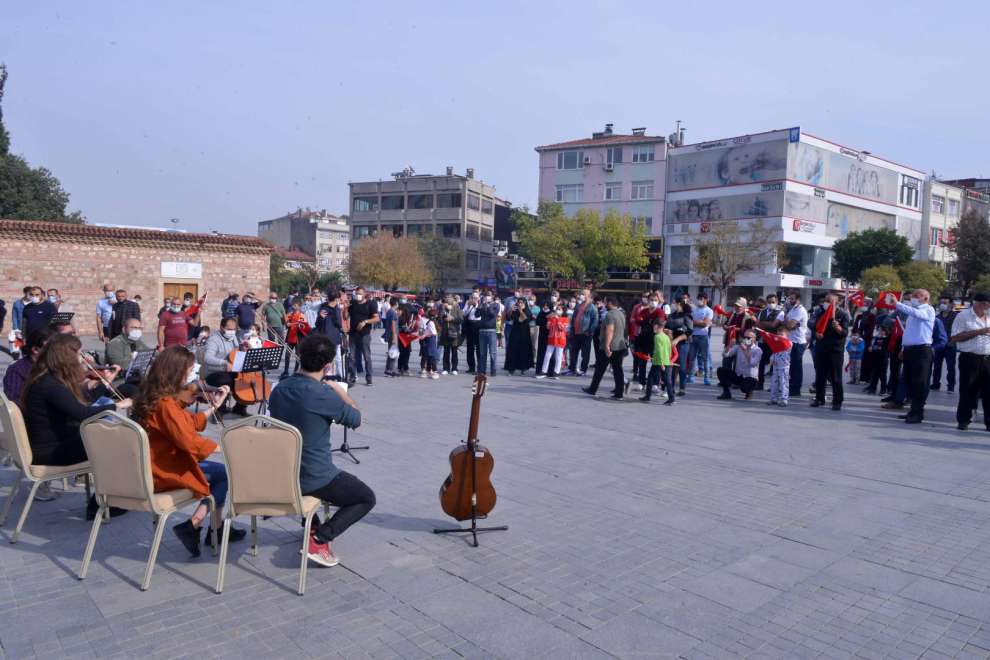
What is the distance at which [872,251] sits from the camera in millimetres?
45406

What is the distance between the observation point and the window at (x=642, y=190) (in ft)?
168

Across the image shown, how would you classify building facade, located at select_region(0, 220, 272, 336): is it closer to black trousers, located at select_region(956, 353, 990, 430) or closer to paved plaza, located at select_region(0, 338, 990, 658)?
paved plaza, located at select_region(0, 338, 990, 658)

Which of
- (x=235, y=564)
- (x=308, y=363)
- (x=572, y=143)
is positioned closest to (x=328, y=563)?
(x=235, y=564)

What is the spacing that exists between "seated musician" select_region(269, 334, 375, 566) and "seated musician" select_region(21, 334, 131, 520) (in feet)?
5.35

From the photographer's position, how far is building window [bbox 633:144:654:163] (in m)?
50.9

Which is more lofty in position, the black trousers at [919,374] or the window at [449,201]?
the window at [449,201]

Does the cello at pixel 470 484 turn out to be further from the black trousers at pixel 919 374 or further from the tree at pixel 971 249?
the tree at pixel 971 249

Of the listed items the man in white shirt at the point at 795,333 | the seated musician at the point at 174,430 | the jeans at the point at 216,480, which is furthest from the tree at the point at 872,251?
the seated musician at the point at 174,430

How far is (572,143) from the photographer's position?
54.6 meters

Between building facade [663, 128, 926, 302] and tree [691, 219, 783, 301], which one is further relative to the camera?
building facade [663, 128, 926, 302]

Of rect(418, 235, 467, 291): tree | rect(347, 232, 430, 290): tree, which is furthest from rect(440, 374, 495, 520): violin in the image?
rect(418, 235, 467, 291): tree

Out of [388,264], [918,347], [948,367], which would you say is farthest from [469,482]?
[388,264]

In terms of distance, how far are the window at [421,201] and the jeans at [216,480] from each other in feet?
213

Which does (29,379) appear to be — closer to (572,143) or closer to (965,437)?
(965,437)
